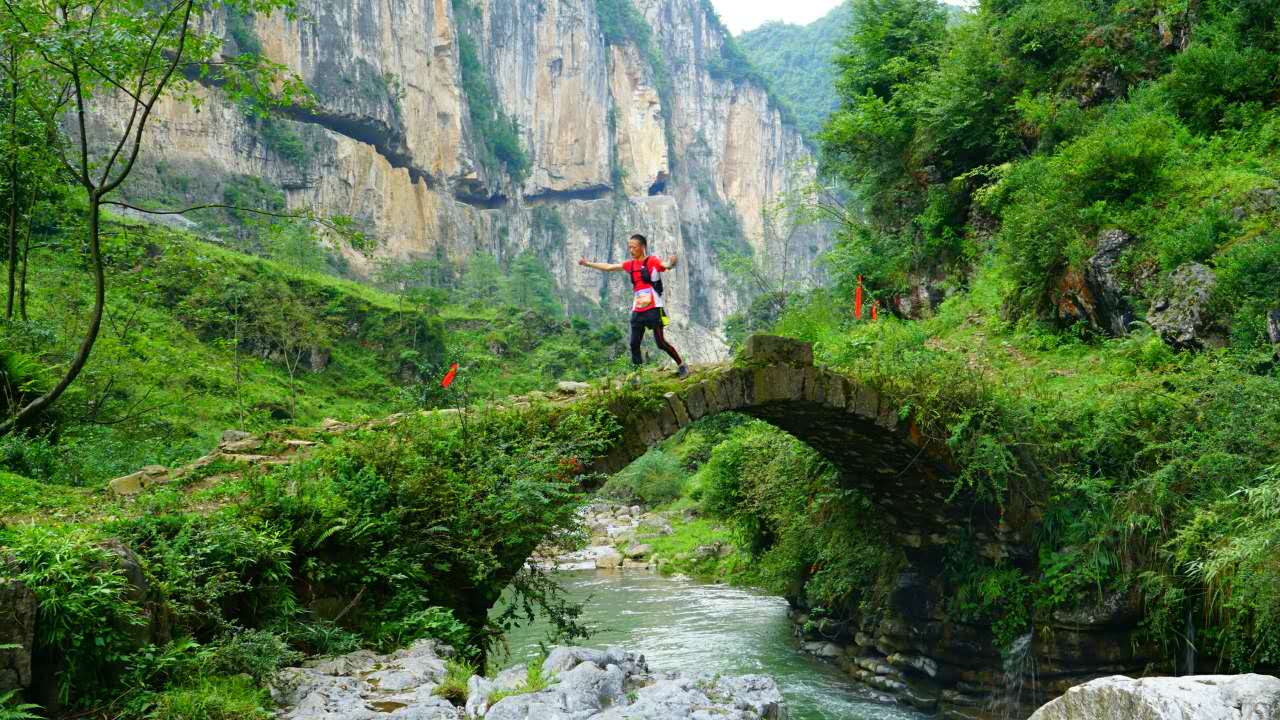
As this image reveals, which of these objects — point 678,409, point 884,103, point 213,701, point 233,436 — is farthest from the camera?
point 884,103

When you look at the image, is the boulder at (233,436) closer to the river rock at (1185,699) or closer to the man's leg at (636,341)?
the man's leg at (636,341)

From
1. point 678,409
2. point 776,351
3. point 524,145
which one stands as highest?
point 524,145

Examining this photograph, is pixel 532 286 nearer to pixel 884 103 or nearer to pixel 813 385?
pixel 884 103

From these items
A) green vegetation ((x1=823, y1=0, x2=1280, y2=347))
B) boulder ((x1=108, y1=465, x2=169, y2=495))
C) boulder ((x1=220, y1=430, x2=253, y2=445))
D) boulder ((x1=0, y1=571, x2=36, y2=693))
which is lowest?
boulder ((x1=0, y1=571, x2=36, y2=693))

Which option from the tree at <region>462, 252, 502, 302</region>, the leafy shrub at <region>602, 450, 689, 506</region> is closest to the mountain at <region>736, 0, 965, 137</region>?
the tree at <region>462, 252, 502, 302</region>

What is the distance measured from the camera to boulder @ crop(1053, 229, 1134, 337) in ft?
37.0

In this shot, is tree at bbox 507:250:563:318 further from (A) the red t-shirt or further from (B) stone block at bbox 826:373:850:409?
(A) the red t-shirt

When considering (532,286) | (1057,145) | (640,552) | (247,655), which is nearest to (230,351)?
(640,552)

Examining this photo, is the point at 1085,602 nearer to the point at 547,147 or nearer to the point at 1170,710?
the point at 1170,710

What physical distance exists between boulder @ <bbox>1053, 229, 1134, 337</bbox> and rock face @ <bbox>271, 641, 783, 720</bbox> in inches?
315

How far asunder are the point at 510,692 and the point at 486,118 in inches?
2774

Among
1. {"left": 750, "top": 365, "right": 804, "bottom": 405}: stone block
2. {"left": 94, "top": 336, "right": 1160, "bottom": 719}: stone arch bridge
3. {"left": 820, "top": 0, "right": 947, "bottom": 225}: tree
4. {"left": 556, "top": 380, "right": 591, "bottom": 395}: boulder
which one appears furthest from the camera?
{"left": 820, "top": 0, "right": 947, "bottom": 225}: tree

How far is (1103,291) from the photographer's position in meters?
11.5

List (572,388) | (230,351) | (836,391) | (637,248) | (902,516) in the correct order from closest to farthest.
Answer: (637,248), (572,388), (836,391), (902,516), (230,351)
